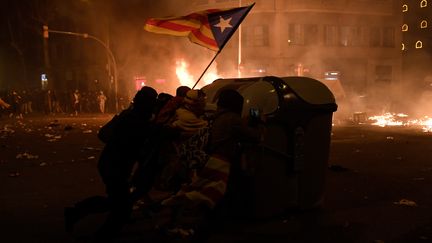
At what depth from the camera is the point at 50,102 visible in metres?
31.1

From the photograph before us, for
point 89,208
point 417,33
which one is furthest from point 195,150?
point 417,33

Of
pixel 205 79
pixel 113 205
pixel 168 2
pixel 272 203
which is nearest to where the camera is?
pixel 113 205

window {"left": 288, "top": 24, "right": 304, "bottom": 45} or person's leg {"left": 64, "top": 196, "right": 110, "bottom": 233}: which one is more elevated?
window {"left": 288, "top": 24, "right": 304, "bottom": 45}

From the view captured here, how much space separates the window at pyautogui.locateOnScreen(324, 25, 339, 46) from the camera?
1491 inches

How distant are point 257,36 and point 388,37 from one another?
11947 mm

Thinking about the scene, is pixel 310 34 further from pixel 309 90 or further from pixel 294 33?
pixel 309 90

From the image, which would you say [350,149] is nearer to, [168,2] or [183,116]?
[183,116]

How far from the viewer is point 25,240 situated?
180 inches

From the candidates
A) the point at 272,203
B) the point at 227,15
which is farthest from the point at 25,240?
the point at 227,15

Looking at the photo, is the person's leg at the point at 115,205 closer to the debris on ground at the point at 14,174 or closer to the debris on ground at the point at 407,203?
the debris on ground at the point at 407,203

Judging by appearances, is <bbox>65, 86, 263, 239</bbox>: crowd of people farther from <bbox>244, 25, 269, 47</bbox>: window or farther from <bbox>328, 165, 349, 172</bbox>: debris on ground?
<bbox>244, 25, 269, 47</bbox>: window

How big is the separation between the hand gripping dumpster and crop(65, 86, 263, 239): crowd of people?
383 mm

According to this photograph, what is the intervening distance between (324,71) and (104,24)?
1780 cm

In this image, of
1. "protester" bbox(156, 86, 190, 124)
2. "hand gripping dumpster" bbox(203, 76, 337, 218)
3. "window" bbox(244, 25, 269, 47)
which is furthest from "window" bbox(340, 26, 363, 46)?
"protester" bbox(156, 86, 190, 124)
